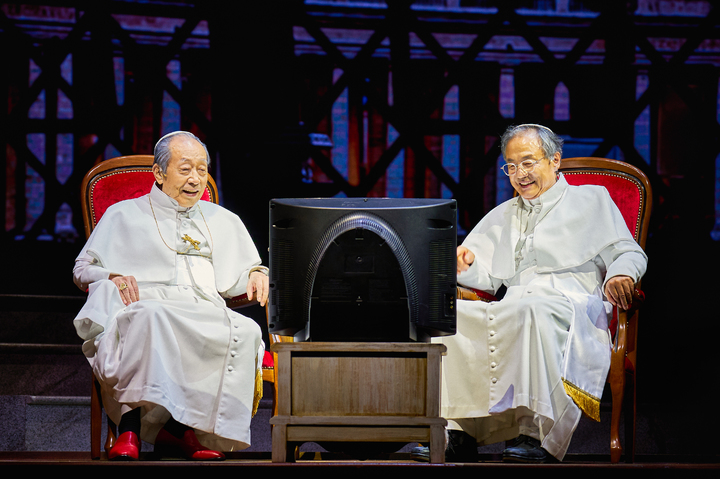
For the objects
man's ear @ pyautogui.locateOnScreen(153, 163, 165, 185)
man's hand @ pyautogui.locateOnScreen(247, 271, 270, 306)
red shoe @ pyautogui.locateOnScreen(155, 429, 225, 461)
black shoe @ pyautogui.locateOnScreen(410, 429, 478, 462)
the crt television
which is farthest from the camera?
man's ear @ pyautogui.locateOnScreen(153, 163, 165, 185)

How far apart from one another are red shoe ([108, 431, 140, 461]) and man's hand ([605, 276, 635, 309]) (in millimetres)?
1698

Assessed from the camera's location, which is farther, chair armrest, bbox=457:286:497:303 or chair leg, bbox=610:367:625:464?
chair armrest, bbox=457:286:497:303

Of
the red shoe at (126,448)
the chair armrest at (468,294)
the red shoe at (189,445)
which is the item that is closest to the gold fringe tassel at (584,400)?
the chair armrest at (468,294)

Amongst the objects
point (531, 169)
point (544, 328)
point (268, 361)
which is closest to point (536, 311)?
point (544, 328)

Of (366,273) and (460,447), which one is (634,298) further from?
(366,273)

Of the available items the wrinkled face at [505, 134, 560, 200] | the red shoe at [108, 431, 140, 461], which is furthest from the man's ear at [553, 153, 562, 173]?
the red shoe at [108, 431, 140, 461]

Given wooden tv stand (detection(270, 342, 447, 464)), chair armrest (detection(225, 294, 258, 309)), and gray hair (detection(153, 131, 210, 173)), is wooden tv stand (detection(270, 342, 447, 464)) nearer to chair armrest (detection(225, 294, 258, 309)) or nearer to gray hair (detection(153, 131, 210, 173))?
chair armrest (detection(225, 294, 258, 309))

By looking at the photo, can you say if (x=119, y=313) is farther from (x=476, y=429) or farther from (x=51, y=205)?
(x=51, y=205)

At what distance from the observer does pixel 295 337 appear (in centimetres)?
240

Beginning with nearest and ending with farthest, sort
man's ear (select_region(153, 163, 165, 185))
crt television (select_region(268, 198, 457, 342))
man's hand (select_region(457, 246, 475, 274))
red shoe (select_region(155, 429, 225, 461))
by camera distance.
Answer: crt television (select_region(268, 198, 457, 342)) < red shoe (select_region(155, 429, 225, 461)) < man's hand (select_region(457, 246, 475, 274)) < man's ear (select_region(153, 163, 165, 185))

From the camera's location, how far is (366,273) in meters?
2.32

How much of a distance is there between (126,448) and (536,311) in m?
1.43

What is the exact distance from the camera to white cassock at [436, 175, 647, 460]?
2.64 metres
